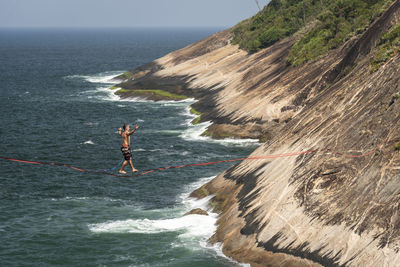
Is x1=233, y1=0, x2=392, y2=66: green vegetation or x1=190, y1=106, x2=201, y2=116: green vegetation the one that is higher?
x1=233, y1=0, x2=392, y2=66: green vegetation

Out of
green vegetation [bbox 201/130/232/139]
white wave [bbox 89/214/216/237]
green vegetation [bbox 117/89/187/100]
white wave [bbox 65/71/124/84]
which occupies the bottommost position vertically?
white wave [bbox 89/214/216/237]

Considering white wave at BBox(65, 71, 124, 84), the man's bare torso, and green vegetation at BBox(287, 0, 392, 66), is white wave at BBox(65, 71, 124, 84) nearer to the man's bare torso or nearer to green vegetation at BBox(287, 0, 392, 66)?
green vegetation at BBox(287, 0, 392, 66)

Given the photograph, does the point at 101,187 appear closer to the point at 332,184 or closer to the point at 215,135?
the point at 215,135

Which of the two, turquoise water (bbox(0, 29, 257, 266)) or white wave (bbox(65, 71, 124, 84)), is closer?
turquoise water (bbox(0, 29, 257, 266))

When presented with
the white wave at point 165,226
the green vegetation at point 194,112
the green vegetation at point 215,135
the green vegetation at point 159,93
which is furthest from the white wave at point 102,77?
the white wave at point 165,226

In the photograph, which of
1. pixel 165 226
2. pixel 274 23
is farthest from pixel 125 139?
pixel 274 23

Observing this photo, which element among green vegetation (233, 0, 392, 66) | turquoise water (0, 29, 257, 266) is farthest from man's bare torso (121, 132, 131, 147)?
green vegetation (233, 0, 392, 66)

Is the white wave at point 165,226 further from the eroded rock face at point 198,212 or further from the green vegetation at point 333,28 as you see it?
the green vegetation at point 333,28
